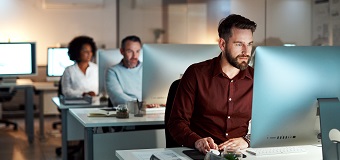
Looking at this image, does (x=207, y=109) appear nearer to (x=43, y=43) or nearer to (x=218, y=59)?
(x=218, y=59)

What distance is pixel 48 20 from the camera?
32.6 feet

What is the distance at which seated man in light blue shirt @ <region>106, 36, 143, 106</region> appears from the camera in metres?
5.52

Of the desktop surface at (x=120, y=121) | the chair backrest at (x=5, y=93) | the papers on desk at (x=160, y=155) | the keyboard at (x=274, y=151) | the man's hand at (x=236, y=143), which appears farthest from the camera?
the chair backrest at (x=5, y=93)

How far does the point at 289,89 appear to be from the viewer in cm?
265

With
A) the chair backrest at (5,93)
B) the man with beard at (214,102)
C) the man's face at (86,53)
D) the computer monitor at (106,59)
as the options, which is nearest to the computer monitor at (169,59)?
the man with beard at (214,102)

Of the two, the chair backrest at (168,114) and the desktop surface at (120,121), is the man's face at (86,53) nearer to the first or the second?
the desktop surface at (120,121)

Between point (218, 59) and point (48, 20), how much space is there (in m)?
6.95

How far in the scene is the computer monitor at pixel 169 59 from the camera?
428cm

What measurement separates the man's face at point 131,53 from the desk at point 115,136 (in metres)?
1.00

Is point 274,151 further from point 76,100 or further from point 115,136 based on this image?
point 76,100

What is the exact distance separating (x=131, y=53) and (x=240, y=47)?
2506 millimetres

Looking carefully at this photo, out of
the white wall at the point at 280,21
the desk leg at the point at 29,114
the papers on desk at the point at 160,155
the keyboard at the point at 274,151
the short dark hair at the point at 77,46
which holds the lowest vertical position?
the desk leg at the point at 29,114

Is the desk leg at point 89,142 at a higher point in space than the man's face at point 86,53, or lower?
lower

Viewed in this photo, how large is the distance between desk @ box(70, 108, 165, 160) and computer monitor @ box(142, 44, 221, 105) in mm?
282
